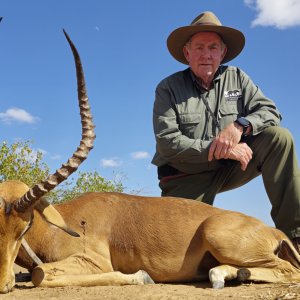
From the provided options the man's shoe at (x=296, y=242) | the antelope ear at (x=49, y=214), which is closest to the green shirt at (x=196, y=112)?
the man's shoe at (x=296, y=242)

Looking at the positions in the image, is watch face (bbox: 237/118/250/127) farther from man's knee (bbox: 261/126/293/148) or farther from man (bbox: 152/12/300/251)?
man's knee (bbox: 261/126/293/148)

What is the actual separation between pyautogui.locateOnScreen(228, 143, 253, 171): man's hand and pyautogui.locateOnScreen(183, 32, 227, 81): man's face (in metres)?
1.40

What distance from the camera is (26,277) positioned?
607cm

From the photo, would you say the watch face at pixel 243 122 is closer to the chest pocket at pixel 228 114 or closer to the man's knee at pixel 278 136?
the man's knee at pixel 278 136

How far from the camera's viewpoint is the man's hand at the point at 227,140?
6852mm

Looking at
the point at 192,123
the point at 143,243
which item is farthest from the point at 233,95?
the point at 143,243

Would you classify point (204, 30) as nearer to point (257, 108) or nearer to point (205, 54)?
point (205, 54)

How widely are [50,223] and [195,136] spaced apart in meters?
2.70

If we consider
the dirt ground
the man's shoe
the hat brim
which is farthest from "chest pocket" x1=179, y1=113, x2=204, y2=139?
the dirt ground

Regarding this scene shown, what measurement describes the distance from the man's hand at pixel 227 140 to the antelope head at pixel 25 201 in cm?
199

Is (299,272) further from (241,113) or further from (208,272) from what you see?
(241,113)

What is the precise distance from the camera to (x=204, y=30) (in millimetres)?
7910

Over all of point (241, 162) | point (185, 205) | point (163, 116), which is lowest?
point (185, 205)

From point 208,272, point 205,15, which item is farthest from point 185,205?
point 205,15
